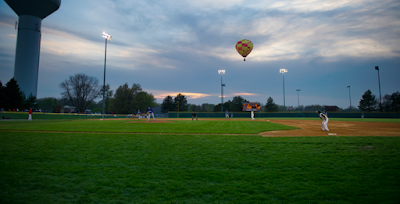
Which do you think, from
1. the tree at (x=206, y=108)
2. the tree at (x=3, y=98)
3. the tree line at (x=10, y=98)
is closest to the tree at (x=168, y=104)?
the tree at (x=206, y=108)

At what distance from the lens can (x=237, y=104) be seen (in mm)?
89688

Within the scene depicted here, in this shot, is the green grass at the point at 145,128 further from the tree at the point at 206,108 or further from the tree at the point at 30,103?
the tree at the point at 206,108

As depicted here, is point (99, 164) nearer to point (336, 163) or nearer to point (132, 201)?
point (132, 201)

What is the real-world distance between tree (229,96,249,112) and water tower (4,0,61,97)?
69066 millimetres

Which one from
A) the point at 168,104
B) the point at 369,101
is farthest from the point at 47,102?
the point at 369,101

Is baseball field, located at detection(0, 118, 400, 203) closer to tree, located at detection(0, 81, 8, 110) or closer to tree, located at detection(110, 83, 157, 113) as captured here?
tree, located at detection(0, 81, 8, 110)

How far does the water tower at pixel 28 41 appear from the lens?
48688mm

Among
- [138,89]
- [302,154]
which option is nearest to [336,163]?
[302,154]

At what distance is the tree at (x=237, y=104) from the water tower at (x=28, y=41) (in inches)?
2719

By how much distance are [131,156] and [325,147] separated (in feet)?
24.5

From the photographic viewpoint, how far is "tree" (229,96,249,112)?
87.4m

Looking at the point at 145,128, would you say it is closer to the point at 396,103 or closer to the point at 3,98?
the point at 3,98

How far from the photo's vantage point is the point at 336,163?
19.5ft

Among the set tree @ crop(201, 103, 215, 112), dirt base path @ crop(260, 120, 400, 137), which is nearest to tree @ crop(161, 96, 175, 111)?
tree @ crop(201, 103, 215, 112)
